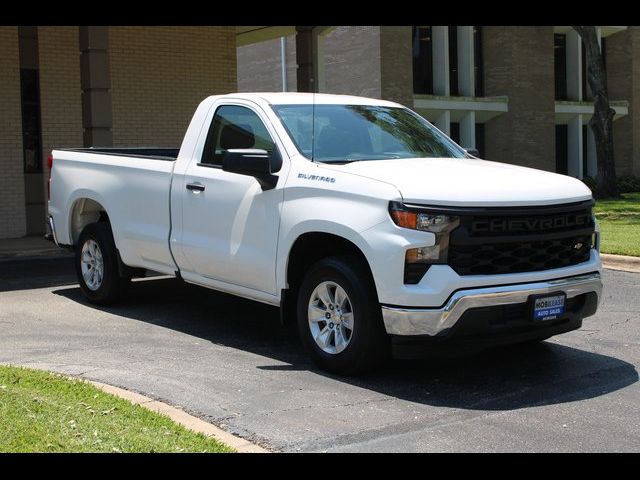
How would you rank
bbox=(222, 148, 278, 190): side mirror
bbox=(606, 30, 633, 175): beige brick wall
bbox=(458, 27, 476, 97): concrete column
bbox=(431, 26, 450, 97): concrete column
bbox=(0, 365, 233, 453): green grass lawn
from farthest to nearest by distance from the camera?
bbox=(606, 30, 633, 175): beige brick wall < bbox=(458, 27, 476, 97): concrete column < bbox=(431, 26, 450, 97): concrete column < bbox=(222, 148, 278, 190): side mirror < bbox=(0, 365, 233, 453): green grass lawn

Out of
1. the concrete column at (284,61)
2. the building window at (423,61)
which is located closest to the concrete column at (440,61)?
the building window at (423,61)

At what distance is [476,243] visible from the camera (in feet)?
21.0

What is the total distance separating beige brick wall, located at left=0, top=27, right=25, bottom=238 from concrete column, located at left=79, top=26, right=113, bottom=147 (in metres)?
2.07

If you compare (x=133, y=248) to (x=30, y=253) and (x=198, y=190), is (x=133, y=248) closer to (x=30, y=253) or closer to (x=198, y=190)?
(x=198, y=190)

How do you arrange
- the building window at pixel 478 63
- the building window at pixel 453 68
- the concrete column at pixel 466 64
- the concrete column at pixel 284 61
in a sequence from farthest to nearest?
the building window at pixel 478 63 < the building window at pixel 453 68 < the concrete column at pixel 466 64 < the concrete column at pixel 284 61

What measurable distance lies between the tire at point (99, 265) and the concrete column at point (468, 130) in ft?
80.8

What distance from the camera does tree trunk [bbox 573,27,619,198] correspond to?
28998 millimetres

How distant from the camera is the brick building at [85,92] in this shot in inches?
603

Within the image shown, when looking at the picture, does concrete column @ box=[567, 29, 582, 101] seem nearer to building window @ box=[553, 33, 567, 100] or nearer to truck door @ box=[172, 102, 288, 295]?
building window @ box=[553, 33, 567, 100]

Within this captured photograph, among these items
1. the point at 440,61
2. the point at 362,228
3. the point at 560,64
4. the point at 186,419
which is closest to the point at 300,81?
the point at 362,228

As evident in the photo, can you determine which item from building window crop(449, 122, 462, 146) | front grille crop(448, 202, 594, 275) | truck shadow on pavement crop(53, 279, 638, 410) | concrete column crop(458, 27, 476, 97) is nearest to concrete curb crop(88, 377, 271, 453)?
truck shadow on pavement crop(53, 279, 638, 410)

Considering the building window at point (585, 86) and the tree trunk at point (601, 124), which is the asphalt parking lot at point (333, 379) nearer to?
the tree trunk at point (601, 124)

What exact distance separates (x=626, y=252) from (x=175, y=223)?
7.62 m

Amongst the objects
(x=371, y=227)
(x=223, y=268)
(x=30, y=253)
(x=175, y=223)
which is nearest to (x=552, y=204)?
(x=371, y=227)
